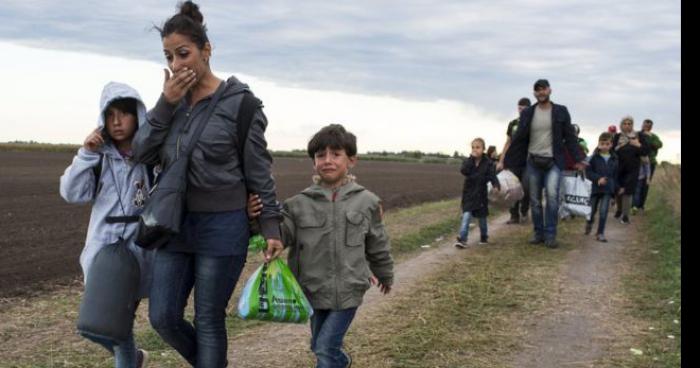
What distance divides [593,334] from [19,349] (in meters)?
4.33

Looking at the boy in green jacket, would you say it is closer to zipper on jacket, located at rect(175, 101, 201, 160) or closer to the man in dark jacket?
zipper on jacket, located at rect(175, 101, 201, 160)

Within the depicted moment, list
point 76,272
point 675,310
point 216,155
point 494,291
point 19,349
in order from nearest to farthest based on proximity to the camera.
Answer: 1. point 216,155
2. point 19,349
3. point 675,310
4. point 494,291
5. point 76,272

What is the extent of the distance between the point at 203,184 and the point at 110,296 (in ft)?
2.32

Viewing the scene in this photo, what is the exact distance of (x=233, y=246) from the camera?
4.06 m

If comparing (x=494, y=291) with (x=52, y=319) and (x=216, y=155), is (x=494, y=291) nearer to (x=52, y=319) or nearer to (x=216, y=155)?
(x=52, y=319)

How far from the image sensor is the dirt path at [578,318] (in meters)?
6.00

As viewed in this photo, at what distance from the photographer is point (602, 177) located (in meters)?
12.9

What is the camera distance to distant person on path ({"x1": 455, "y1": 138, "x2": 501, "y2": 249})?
1178cm

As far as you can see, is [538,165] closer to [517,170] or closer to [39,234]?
[517,170]

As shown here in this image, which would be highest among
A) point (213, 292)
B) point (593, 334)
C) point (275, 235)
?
point (275, 235)

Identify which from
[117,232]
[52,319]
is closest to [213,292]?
[117,232]

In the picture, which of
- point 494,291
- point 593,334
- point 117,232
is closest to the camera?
point 117,232

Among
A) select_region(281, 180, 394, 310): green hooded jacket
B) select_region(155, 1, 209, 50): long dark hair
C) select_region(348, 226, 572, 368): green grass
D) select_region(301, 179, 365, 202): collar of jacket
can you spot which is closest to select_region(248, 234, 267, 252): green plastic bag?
select_region(281, 180, 394, 310): green hooded jacket

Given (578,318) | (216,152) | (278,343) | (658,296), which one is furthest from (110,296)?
(658,296)
